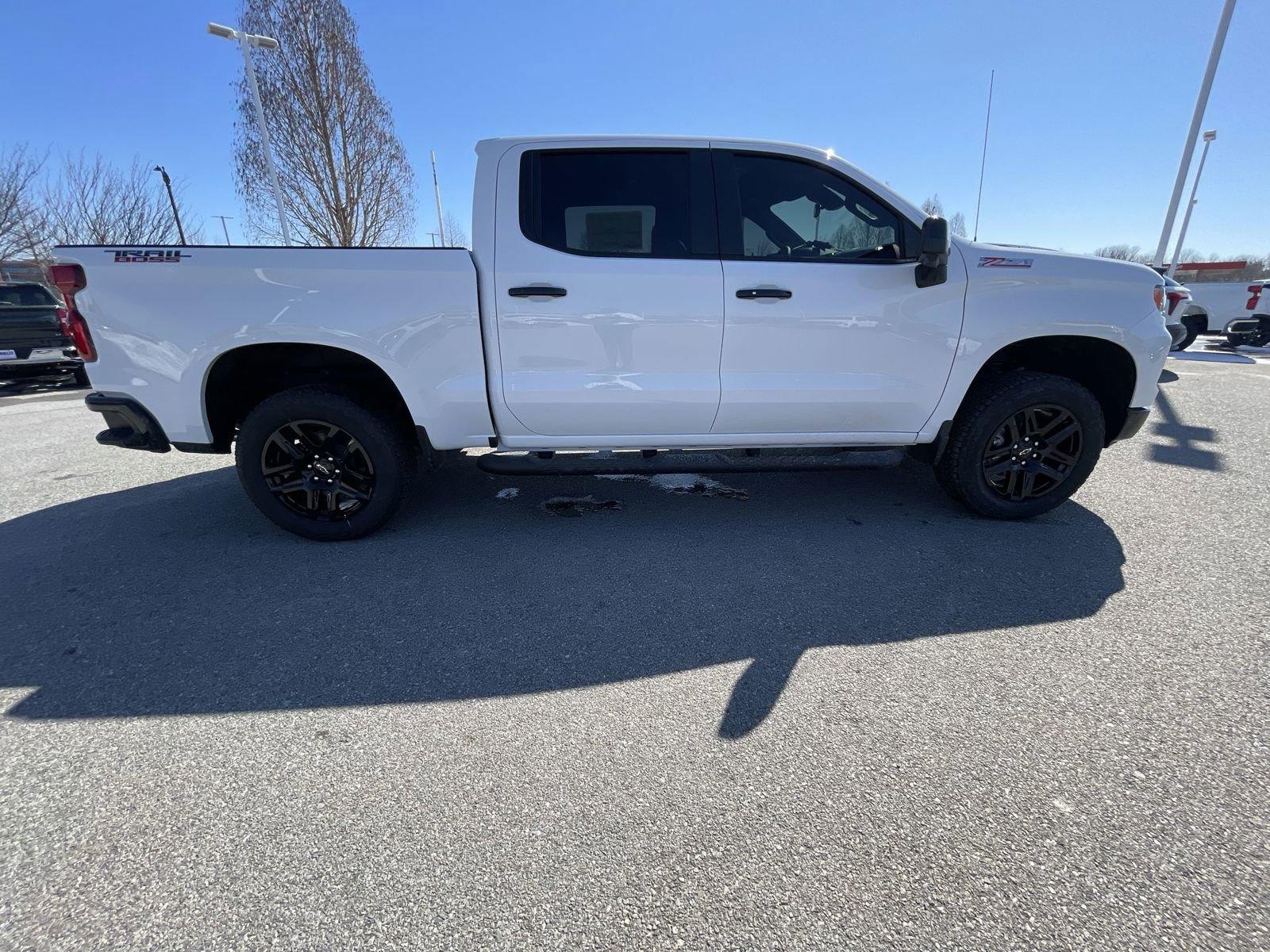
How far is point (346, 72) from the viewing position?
16234 millimetres

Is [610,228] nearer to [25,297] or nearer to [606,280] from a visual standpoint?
[606,280]

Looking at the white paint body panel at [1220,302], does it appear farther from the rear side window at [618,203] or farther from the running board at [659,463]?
the rear side window at [618,203]

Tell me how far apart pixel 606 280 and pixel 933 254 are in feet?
5.45

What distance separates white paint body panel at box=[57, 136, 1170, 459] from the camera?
304 centimetres

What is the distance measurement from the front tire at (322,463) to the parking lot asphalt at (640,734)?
23 centimetres

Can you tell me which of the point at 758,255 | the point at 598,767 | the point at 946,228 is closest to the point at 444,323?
the point at 758,255

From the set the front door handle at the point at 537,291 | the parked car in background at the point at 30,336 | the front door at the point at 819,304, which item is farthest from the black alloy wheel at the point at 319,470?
the parked car in background at the point at 30,336

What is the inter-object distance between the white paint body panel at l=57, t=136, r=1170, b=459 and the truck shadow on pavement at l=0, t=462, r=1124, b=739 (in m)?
0.63

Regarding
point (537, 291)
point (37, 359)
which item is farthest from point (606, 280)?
point (37, 359)

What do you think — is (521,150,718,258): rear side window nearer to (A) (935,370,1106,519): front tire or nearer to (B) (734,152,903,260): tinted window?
(B) (734,152,903,260): tinted window

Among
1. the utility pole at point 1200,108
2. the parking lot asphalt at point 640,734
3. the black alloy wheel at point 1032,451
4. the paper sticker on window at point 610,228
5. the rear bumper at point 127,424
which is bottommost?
the parking lot asphalt at point 640,734

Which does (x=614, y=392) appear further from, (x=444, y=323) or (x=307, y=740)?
(x=307, y=740)

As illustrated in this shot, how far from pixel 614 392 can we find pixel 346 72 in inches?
726

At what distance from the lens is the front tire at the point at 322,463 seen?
326 centimetres
